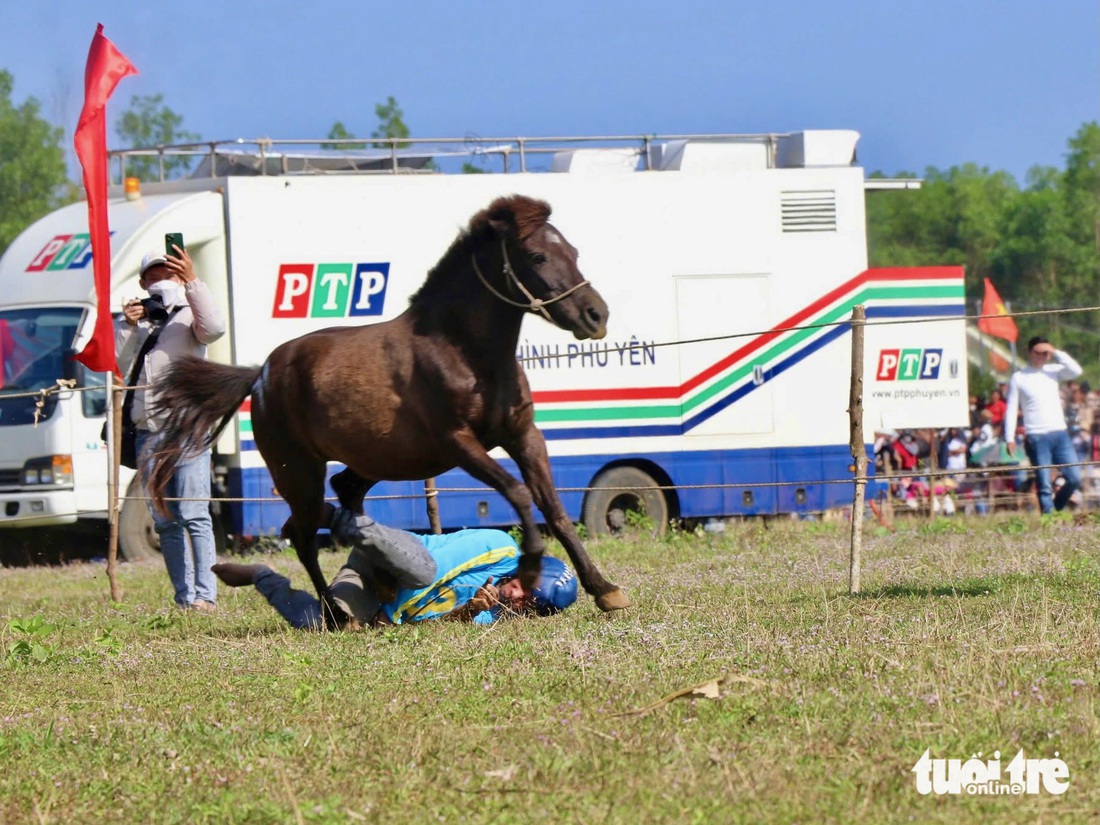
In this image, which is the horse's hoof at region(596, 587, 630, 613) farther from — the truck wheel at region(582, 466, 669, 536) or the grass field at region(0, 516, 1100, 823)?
the truck wheel at region(582, 466, 669, 536)

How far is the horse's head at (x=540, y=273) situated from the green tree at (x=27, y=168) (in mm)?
42803

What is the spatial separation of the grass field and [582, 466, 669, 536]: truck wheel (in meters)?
6.39

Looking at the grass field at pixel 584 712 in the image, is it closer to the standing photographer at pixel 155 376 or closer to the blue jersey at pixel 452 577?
the blue jersey at pixel 452 577

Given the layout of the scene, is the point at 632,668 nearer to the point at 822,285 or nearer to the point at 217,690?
the point at 217,690

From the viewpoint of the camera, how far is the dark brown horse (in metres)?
6.77

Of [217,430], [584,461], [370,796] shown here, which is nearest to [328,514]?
[217,430]

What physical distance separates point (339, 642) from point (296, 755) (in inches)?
88.6

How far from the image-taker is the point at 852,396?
805 centimetres

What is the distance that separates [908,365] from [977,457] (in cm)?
827

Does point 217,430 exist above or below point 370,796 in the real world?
above

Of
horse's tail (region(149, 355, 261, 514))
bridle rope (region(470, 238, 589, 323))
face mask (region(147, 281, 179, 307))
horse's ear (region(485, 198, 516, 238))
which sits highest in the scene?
horse's ear (region(485, 198, 516, 238))

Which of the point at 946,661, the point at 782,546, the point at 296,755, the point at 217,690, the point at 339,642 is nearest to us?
the point at 296,755

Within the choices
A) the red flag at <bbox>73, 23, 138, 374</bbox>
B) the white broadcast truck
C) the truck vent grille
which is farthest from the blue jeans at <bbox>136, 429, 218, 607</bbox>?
the truck vent grille

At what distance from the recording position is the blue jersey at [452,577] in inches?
279
